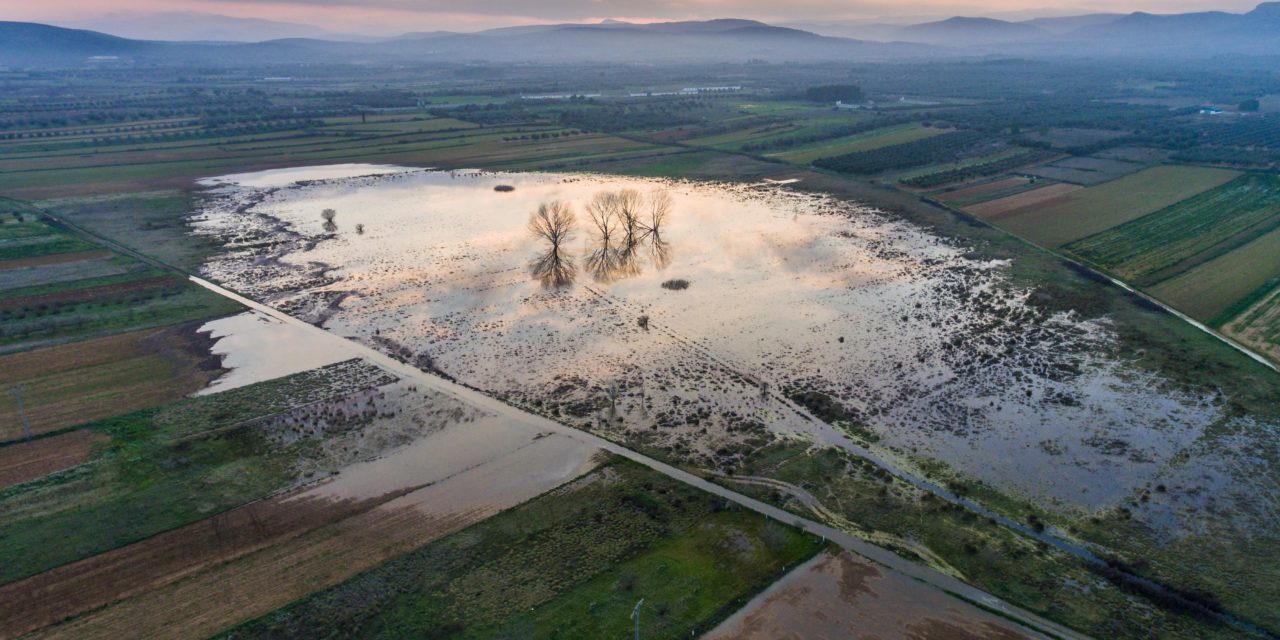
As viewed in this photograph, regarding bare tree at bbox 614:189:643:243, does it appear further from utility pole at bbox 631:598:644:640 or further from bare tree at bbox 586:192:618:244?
utility pole at bbox 631:598:644:640

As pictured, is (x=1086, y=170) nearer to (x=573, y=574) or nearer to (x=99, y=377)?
(x=573, y=574)

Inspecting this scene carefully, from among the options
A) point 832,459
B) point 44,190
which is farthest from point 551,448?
point 44,190

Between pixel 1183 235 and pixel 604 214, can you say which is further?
pixel 604 214

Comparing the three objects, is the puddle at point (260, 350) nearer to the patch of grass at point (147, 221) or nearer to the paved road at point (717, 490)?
the paved road at point (717, 490)

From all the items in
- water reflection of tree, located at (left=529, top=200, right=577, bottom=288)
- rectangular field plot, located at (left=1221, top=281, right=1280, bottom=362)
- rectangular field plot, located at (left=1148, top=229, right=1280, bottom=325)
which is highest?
water reflection of tree, located at (left=529, top=200, right=577, bottom=288)

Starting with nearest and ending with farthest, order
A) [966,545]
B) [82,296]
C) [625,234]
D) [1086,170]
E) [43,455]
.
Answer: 1. [966,545]
2. [43,455]
3. [82,296]
4. [625,234]
5. [1086,170]

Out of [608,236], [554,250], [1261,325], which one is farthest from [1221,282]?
[554,250]

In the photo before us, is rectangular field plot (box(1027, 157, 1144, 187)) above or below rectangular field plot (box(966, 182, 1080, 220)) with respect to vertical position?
above

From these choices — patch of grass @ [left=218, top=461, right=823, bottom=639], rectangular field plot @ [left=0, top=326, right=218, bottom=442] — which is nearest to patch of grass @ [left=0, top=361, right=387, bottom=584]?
rectangular field plot @ [left=0, top=326, right=218, bottom=442]
